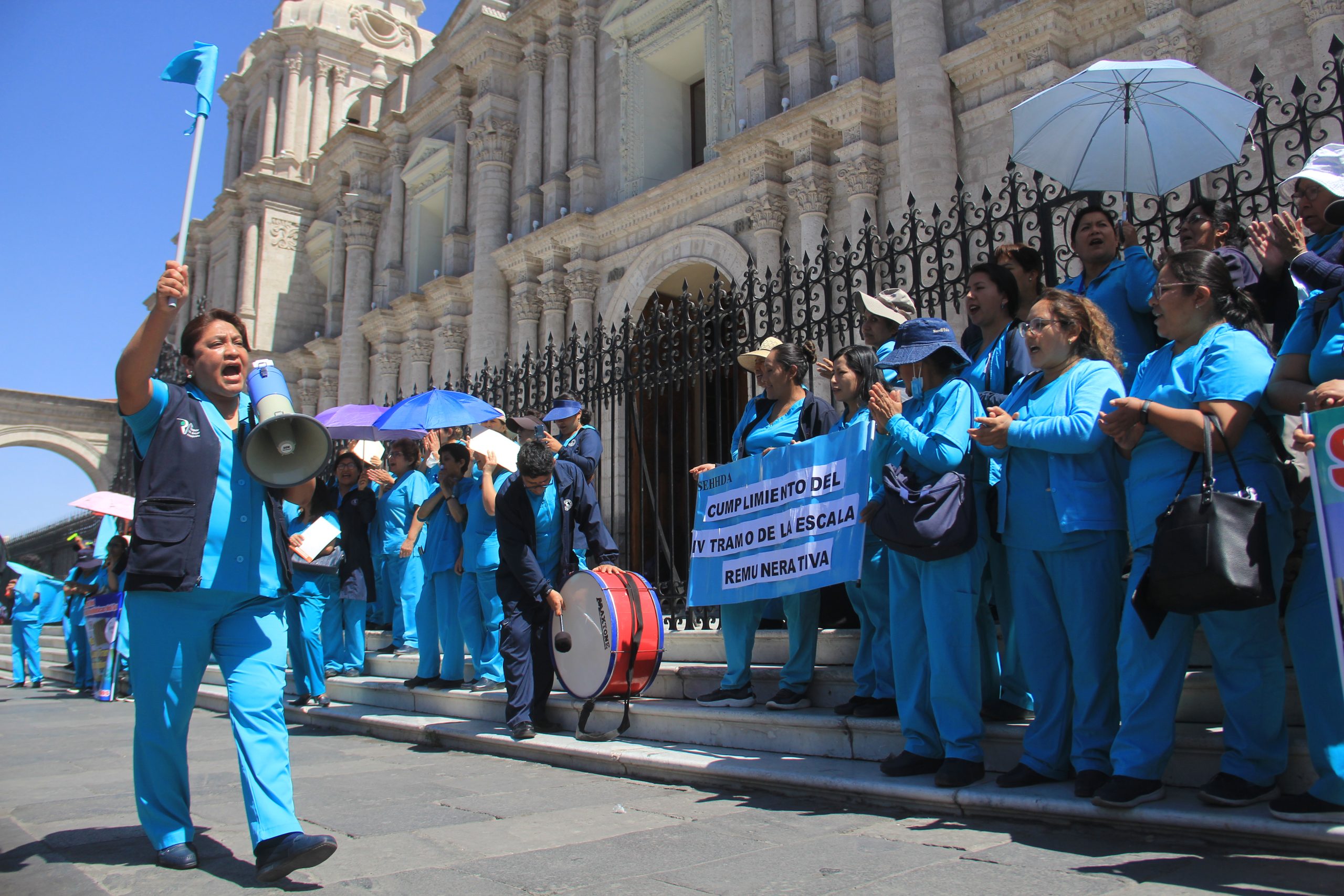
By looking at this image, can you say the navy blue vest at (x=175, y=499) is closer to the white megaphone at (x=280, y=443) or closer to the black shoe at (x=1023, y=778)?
the white megaphone at (x=280, y=443)

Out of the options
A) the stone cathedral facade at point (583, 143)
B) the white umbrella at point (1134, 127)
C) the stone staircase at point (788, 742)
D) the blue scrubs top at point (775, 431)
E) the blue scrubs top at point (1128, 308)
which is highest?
the stone cathedral facade at point (583, 143)

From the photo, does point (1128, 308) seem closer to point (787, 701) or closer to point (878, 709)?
point (878, 709)

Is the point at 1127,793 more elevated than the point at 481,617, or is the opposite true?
the point at 481,617

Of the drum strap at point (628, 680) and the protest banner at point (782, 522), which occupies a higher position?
the protest banner at point (782, 522)

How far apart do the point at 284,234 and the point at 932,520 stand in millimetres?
29582

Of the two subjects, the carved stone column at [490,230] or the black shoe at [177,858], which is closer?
the black shoe at [177,858]

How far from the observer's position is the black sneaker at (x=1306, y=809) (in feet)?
9.99

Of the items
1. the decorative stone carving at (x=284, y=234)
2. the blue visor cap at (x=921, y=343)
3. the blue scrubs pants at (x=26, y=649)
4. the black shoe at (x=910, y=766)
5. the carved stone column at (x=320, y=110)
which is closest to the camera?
the black shoe at (x=910, y=766)

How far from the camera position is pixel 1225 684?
3.38 m

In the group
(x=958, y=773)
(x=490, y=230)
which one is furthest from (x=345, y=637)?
(x=490, y=230)

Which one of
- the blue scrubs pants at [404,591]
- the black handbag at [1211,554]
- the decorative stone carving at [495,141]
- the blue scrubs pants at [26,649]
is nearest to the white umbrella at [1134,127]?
the black handbag at [1211,554]

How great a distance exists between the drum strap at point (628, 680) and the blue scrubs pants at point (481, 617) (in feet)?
5.24

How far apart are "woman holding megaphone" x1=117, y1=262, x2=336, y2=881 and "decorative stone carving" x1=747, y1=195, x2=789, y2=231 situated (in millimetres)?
11109

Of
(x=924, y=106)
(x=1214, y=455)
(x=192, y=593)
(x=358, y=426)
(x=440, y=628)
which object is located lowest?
(x=440, y=628)
